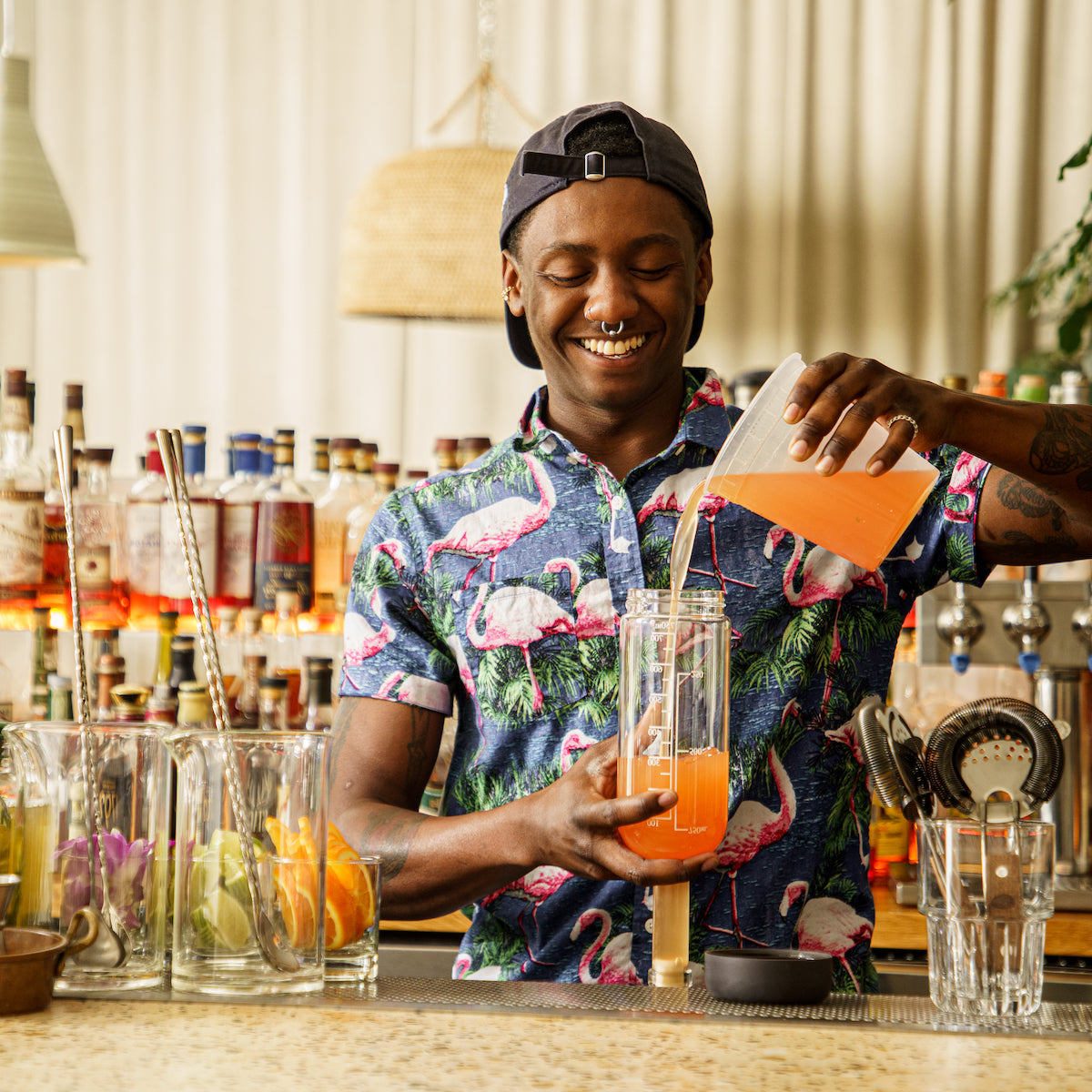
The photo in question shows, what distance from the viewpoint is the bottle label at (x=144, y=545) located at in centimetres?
247

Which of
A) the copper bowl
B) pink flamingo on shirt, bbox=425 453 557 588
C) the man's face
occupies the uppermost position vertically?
the man's face

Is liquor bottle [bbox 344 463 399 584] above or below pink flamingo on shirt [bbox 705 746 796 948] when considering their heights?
above

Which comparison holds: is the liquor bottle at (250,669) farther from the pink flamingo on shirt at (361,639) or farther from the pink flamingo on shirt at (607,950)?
the pink flamingo on shirt at (607,950)

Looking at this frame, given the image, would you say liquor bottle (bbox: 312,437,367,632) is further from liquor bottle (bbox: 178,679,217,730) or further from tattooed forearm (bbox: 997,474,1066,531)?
tattooed forearm (bbox: 997,474,1066,531)

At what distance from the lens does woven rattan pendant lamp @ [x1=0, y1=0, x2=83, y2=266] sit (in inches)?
101

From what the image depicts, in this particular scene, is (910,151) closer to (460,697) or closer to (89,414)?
(89,414)

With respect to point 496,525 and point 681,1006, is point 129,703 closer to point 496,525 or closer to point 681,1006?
point 496,525

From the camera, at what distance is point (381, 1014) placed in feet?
3.26

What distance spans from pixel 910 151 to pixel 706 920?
125 inches

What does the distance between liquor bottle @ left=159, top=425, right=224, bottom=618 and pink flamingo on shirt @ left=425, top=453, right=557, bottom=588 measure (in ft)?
3.34

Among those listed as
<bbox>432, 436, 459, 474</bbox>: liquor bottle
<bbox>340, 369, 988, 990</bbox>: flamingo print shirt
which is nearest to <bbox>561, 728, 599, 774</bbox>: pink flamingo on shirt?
<bbox>340, 369, 988, 990</bbox>: flamingo print shirt

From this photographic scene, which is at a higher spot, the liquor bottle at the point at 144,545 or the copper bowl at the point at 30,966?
the liquor bottle at the point at 144,545

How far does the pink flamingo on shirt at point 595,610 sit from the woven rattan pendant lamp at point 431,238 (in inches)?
77.4

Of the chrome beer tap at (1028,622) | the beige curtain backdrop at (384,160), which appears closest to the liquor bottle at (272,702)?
the chrome beer tap at (1028,622)
